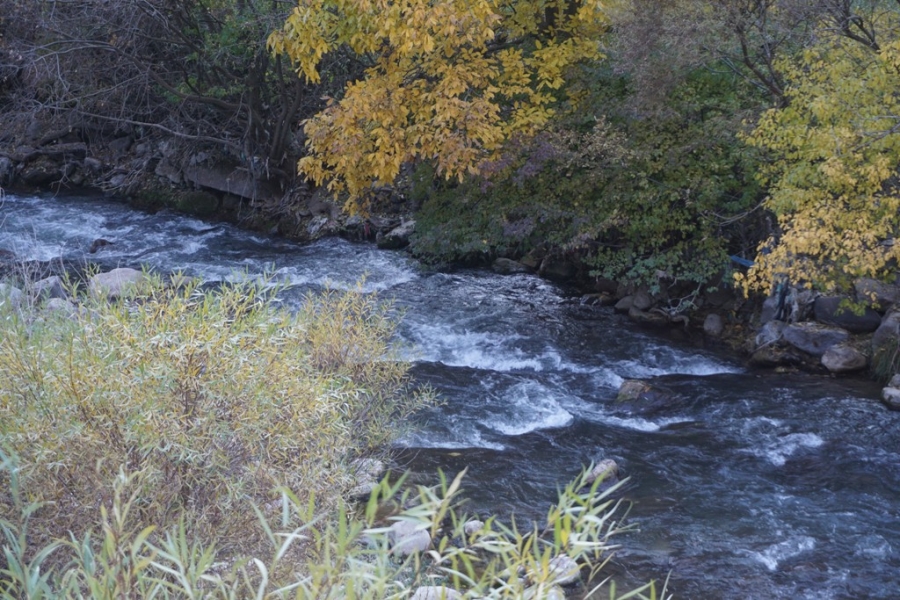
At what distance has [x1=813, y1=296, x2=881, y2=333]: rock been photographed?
976 centimetres

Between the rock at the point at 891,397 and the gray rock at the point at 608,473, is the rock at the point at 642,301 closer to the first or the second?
the rock at the point at 891,397

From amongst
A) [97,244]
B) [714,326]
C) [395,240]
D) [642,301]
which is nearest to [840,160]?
[714,326]

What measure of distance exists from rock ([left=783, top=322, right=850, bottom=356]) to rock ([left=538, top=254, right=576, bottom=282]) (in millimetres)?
4044

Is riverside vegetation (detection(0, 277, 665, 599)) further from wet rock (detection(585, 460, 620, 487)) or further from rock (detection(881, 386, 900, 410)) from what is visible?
rock (detection(881, 386, 900, 410))

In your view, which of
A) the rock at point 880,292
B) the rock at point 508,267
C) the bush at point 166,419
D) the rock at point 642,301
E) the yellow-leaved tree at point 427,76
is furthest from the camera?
the rock at point 508,267

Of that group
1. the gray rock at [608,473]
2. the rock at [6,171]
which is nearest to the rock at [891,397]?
the gray rock at [608,473]

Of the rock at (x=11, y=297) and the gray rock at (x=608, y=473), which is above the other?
the rock at (x=11, y=297)

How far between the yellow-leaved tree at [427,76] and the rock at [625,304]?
2837 mm

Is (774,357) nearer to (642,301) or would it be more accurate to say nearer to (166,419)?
(642,301)

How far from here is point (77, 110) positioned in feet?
53.1

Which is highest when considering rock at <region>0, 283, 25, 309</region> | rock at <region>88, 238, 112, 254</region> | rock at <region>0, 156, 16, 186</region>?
rock at <region>0, 283, 25, 309</region>

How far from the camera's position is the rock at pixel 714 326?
1103cm

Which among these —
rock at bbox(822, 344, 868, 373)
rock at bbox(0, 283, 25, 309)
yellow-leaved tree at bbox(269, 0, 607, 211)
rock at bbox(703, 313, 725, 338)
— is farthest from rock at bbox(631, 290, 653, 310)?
rock at bbox(0, 283, 25, 309)

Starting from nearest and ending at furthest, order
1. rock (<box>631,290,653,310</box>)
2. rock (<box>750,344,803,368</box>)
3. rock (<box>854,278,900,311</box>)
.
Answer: rock (<box>854,278,900,311</box>) → rock (<box>750,344,803,368</box>) → rock (<box>631,290,653,310</box>)
